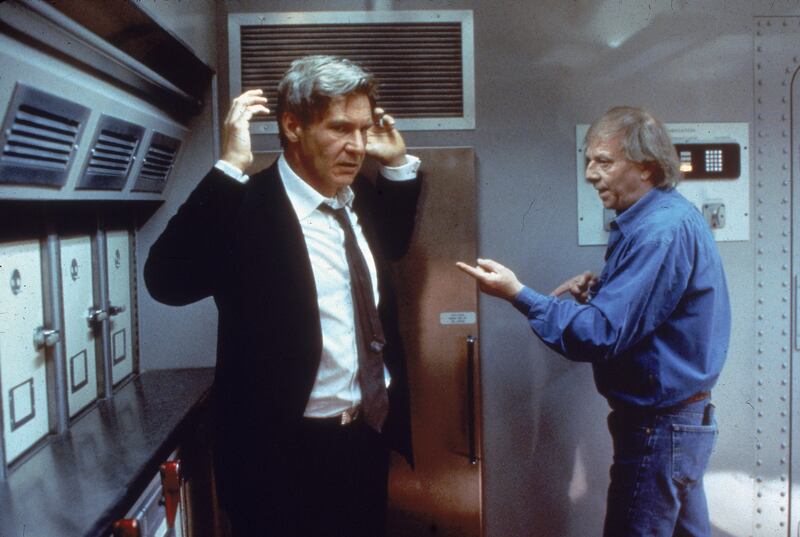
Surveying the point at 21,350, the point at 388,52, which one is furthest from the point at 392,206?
the point at 21,350

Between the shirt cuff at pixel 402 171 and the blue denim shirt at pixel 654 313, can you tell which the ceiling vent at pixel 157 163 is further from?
the blue denim shirt at pixel 654 313

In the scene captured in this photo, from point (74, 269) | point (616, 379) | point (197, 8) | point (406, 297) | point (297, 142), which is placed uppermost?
point (197, 8)

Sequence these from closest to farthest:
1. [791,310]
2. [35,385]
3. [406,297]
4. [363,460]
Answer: [35,385] → [363,460] → [406,297] → [791,310]

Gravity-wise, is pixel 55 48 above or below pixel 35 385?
above

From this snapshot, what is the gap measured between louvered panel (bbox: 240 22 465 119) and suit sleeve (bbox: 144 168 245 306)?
0.97 meters

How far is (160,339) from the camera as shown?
2369mm

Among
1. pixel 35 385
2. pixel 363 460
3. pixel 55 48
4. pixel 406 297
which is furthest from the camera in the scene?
pixel 406 297

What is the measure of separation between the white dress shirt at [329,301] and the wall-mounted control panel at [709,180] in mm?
1234

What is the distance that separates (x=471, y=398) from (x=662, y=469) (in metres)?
0.76

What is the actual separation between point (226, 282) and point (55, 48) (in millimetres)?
663

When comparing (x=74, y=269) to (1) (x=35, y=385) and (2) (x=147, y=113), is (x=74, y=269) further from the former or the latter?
(2) (x=147, y=113)

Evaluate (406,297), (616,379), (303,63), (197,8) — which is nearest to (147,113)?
(197,8)

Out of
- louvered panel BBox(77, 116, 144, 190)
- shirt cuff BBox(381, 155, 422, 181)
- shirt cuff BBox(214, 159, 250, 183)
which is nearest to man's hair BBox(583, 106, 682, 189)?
shirt cuff BBox(381, 155, 422, 181)

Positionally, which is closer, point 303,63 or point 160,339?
point 303,63
